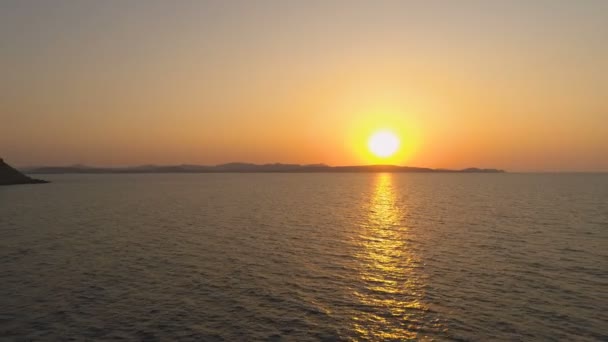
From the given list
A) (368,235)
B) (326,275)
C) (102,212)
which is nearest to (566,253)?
(368,235)

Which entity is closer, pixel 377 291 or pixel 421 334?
pixel 421 334

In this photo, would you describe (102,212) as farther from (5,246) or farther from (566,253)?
(566,253)

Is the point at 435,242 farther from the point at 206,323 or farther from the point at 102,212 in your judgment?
the point at 102,212

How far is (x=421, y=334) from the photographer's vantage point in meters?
23.0

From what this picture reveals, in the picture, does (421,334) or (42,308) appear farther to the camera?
(42,308)

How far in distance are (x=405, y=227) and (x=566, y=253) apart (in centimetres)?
2623

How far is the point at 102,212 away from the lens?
286ft

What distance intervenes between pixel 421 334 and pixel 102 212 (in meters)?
83.5

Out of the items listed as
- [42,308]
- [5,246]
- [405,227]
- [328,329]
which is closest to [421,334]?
[328,329]

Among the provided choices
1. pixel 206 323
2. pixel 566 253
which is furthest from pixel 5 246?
pixel 566 253

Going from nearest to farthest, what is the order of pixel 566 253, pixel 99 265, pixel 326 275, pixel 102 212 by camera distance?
pixel 326 275, pixel 99 265, pixel 566 253, pixel 102 212

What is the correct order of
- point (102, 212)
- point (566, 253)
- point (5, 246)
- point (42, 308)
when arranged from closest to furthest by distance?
point (42, 308)
point (566, 253)
point (5, 246)
point (102, 212)

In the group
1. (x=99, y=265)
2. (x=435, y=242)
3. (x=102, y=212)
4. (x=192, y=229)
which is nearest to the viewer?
(x=99, y=265)

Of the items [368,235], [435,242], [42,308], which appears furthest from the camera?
[368,235]
